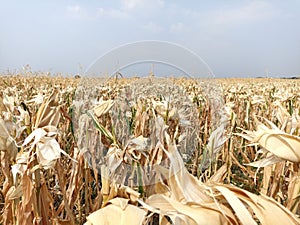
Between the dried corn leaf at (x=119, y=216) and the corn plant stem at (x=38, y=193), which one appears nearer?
the dried corn leaf at (x=119, y=216)

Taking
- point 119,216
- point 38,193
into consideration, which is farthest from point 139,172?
point 119,216

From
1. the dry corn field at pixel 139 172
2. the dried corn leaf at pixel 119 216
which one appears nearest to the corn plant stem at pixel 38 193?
the dry corn field at pixel 139 172

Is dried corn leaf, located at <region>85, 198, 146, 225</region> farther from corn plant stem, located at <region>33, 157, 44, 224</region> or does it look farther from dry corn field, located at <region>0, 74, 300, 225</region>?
corn plant stem, located at <region>33, 157, 44, 224</region>

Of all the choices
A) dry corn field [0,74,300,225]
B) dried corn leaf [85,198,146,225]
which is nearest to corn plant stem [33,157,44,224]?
dry corn field [0,74,300,225]

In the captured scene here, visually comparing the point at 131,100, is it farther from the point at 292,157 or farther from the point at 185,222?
the point at 185,222

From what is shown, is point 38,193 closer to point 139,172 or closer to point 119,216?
point 139,172

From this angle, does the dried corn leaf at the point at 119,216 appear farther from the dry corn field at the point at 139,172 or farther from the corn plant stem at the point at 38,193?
the corn plant stem at the point at 38,193

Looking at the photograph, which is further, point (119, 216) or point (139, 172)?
point (139, 172)

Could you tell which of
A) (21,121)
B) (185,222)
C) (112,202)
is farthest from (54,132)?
(185,222)

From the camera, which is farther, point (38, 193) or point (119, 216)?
point (38, 193)

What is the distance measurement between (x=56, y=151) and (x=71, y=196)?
622 mm

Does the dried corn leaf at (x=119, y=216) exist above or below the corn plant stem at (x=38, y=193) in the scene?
above

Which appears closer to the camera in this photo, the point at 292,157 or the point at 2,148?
the point at 292,157

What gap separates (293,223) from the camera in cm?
27
